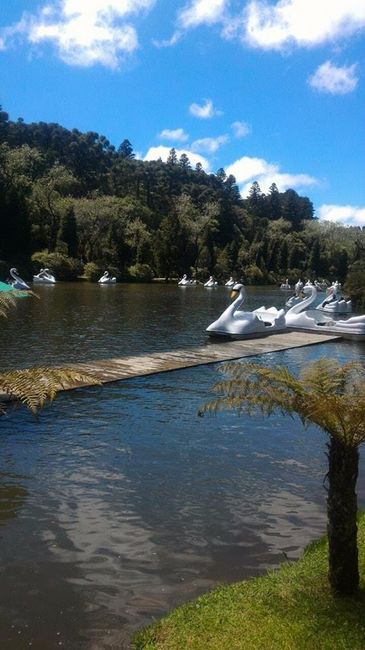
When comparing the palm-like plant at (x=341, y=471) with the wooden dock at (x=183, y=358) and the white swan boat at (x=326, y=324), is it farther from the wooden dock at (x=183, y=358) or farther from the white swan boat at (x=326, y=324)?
the white swan boat at (x=326, y=324)

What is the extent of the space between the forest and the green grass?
4777 centimetres

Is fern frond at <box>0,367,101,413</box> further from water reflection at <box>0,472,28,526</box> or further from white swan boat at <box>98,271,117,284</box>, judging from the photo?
white swan boat at <box>98,271,117,284</box>

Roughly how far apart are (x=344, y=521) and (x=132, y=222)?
264ft

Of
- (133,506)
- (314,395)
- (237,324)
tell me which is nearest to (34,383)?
(133,506)

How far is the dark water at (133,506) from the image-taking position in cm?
503

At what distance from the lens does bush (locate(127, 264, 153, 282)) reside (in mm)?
73188

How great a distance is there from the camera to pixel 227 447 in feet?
30.9

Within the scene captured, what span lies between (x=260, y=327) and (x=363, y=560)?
18893mm

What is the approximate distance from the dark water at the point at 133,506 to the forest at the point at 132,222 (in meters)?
42.8

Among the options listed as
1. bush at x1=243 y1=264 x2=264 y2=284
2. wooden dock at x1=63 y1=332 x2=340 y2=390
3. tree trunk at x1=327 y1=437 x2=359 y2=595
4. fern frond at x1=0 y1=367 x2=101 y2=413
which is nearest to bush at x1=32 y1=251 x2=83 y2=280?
bush at x1=243 y1=264 x2=264 y2=284

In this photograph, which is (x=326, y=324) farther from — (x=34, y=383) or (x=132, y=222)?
(x=132, y=222)

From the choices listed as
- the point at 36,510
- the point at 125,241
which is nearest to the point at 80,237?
the point at 125,241

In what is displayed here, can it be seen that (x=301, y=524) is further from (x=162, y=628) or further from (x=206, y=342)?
(x=206, y=342)

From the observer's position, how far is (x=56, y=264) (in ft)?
209
